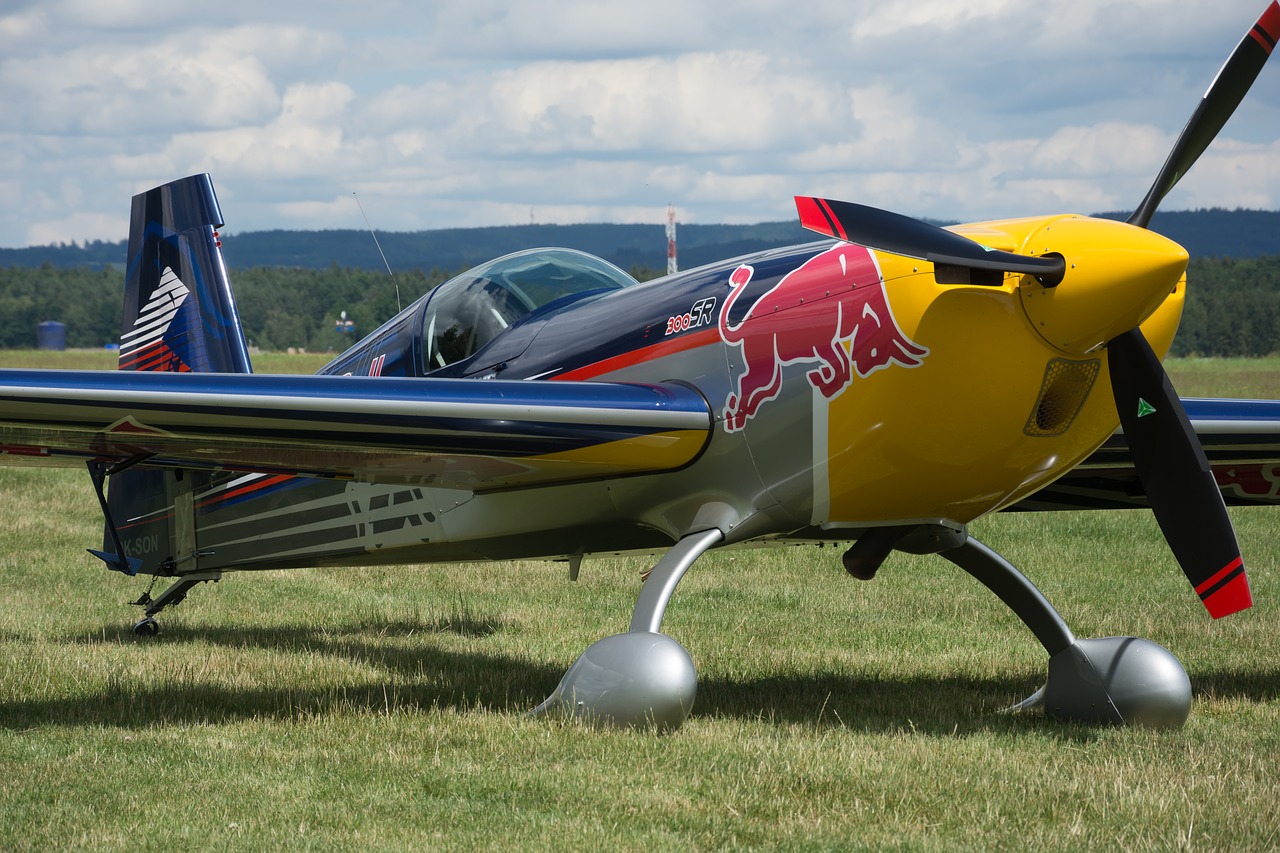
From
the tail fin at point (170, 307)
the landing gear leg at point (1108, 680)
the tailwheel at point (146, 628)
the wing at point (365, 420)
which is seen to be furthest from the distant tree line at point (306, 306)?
the landing gear leg at point (1108, 680)

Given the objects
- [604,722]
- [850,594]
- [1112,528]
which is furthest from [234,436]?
[1112,528]

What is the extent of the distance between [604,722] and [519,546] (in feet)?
6.18

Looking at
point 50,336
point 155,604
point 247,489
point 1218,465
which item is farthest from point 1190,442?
point 50,336

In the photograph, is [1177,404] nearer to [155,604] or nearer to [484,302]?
[484,302]

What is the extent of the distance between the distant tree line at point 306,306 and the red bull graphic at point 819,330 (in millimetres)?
93424

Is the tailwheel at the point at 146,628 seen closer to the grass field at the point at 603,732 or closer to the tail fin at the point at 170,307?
the grass field at the point at 603,732

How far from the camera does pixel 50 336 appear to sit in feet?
435

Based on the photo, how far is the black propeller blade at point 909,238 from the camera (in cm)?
589

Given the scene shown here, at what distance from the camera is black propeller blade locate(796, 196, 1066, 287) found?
19.3 ft

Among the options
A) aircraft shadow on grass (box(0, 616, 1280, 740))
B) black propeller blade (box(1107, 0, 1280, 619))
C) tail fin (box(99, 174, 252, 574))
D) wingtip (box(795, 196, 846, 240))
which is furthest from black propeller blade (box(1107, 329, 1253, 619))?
tail fin (box(99, 174, 252, 574))

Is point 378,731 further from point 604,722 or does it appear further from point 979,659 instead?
point 979,659

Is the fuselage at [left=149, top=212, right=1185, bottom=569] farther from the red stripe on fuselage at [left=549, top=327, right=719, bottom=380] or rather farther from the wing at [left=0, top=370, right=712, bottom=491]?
the wing at [left=0, top=370, right=712, bottom=491]

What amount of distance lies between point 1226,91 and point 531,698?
16.3ft

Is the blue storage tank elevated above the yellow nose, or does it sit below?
above
